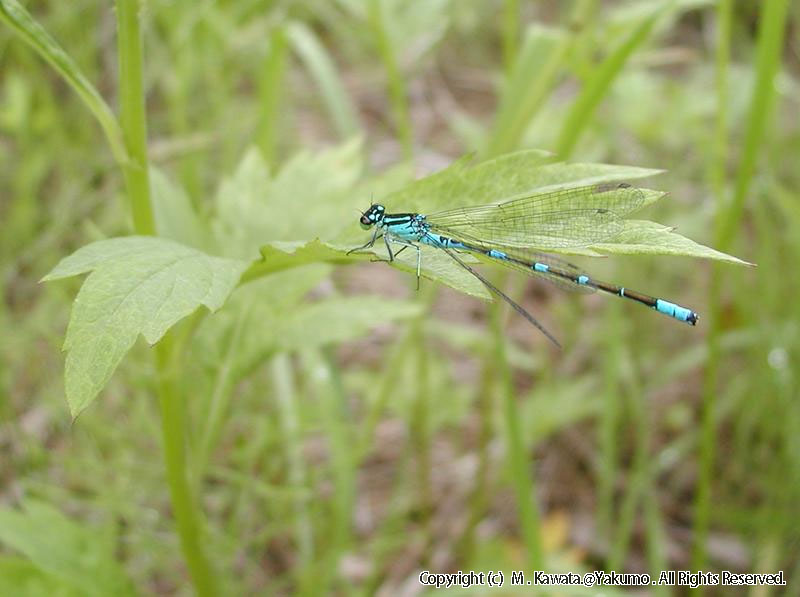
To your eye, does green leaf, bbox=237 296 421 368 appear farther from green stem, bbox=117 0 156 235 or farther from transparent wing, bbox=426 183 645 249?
green stem, bbox=117 0 156 235

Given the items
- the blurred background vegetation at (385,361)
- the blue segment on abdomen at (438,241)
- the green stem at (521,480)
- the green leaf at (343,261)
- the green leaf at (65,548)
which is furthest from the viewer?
the green stem at (521,480)

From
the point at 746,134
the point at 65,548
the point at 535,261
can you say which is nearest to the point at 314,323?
the point at 535,261

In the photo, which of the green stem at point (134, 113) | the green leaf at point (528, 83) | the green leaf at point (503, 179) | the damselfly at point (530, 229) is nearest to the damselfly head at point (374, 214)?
the damselfly at point (530, 229)

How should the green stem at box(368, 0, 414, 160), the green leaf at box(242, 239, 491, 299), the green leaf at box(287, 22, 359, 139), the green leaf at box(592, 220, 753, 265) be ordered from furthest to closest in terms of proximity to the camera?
the green leaf at box(287, 22, 359, 139) → the green stem at box(368, 0, 414, 160) → the green leaf at box(242, 239, 491, 299) → the green leaf at box(592, 220, 753, 265)

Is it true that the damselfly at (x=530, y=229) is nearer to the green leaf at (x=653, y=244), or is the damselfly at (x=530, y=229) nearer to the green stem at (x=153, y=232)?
the green leaf at (x=653, y=244)

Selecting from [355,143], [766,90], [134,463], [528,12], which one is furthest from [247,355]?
[528,12]

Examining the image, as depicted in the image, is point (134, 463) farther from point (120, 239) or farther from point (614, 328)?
point (614, 328)

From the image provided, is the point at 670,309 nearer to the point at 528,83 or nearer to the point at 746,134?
the point at 746,134

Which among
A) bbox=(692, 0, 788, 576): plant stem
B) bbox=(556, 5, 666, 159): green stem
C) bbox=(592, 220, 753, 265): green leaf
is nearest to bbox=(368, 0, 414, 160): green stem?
bbox=(556, 5, 666, 159): green stem
